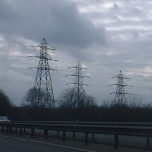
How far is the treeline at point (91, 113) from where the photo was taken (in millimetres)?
47688

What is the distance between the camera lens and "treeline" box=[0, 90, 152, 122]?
156 ft

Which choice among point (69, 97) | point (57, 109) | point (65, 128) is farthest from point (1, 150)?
point (69, 97)

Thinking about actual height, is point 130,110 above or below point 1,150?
above

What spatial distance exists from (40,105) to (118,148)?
40992 millimetres

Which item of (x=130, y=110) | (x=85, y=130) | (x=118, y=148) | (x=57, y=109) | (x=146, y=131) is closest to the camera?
(x=146, y=131)

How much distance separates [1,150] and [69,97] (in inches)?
2016

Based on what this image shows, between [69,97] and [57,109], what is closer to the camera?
[57,109]

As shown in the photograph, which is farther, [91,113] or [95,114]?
[91,113]

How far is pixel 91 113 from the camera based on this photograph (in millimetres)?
54594

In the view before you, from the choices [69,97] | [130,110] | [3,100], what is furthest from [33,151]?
[3,100]

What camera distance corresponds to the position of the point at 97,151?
18891mm

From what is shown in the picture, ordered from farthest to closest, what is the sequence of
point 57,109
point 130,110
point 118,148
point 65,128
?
point 57,109 → point 130,110 → point 65,128 → point 118,148

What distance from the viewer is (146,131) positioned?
61.5 ft

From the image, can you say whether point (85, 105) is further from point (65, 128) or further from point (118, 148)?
point (118, 148)
